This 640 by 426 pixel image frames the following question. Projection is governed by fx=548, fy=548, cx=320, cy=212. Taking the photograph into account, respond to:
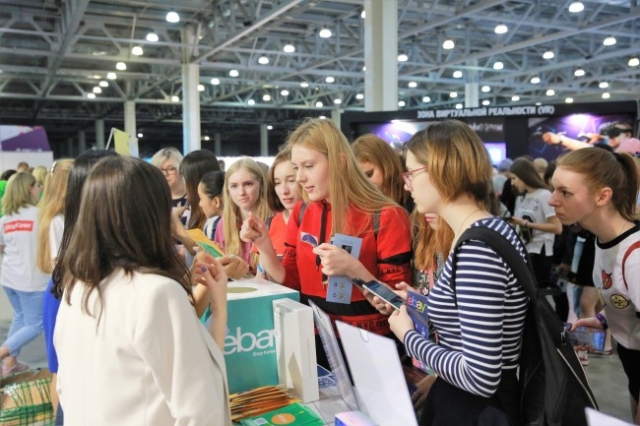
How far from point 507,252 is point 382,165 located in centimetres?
135

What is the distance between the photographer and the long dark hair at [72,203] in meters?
1.45

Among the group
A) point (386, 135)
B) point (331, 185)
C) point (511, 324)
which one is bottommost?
point (511, 324)

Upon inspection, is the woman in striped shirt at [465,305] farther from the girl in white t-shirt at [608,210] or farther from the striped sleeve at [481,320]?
the girl in white t-shirt at [608,210]

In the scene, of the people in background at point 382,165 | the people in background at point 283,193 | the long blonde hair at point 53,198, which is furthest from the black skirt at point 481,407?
Result: the long blonde hair at point 53,198

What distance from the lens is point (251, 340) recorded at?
1403mm

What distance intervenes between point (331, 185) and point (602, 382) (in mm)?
2914

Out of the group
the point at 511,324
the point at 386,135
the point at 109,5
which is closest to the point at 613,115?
the point at 386,135

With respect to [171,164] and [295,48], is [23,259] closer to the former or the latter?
[171,164]

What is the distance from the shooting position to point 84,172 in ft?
5.20

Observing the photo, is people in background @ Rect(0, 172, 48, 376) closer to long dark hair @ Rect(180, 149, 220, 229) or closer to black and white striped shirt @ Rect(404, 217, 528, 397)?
long dark hair @ Rect(180, 149, 220, 229)

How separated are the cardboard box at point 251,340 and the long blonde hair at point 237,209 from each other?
→ 47.1 inches

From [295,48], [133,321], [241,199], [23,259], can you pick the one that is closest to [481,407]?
[133,321]

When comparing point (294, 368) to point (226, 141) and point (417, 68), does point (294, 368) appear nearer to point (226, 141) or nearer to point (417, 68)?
point (417, 68)

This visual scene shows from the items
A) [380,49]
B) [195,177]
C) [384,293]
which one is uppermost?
[380,49]
